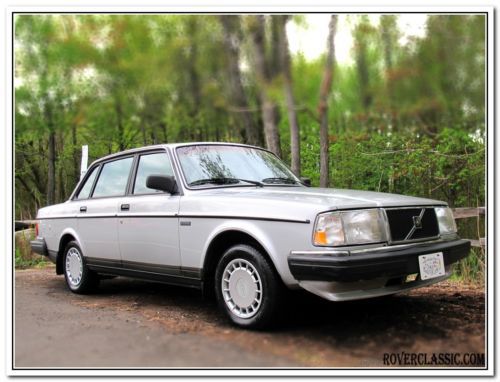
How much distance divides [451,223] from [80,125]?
9237 millimetres

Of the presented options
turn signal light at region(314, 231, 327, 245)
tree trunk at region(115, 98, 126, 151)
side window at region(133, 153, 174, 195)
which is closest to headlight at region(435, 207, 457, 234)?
turn signal light at region(314, 231, 327, 245)

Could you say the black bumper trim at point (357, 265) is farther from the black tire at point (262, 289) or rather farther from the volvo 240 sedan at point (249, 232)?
the black tire at point (262, 289)

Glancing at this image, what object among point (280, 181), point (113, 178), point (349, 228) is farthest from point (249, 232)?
point (113, 178)

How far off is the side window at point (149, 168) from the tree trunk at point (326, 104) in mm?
3074

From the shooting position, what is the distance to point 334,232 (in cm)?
348

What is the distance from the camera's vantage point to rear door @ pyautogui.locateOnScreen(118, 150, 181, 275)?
15.0 feet

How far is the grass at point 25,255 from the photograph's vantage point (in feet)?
30.8

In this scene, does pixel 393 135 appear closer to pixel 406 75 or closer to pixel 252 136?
pixel 406 75

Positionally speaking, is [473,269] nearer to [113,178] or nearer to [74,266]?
[113,178]

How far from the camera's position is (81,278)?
5957mm

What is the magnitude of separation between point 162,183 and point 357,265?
2053 millimetres

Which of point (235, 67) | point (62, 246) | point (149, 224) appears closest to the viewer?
A: point (149, 224)
